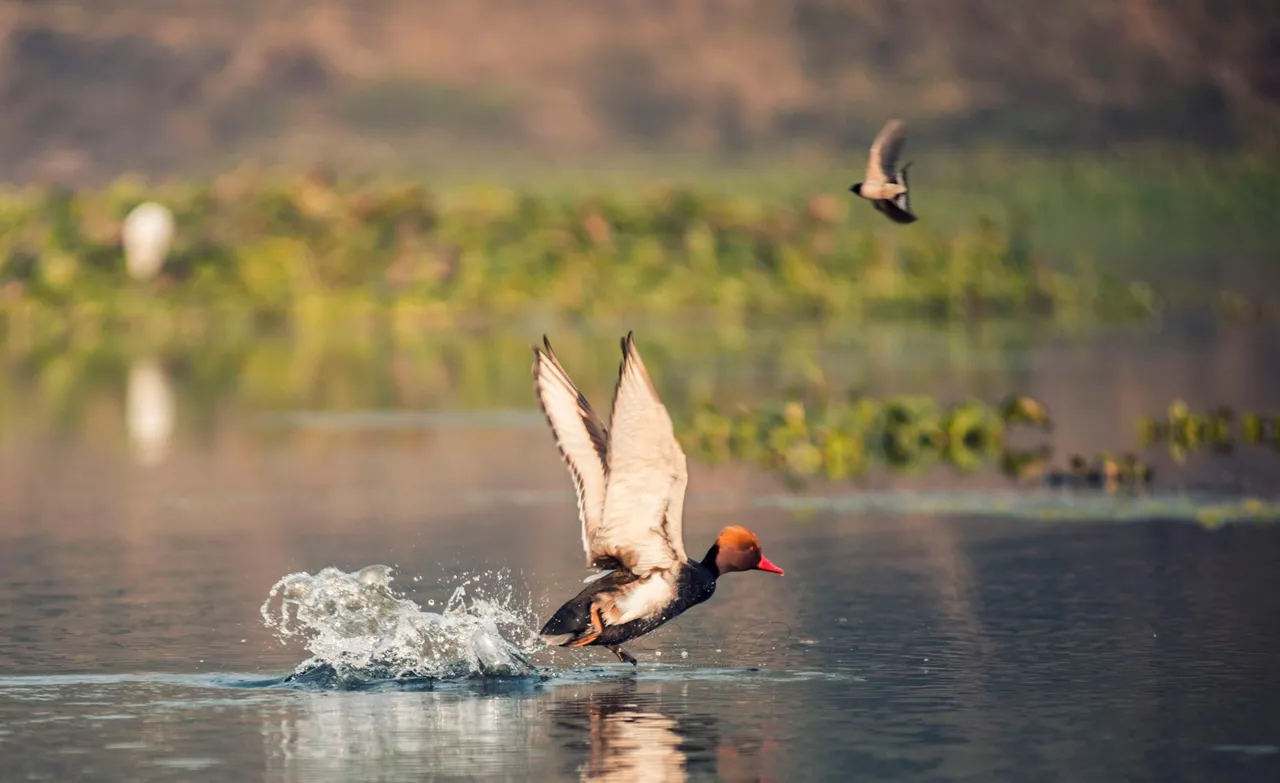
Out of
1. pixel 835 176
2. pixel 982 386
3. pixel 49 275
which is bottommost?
pixel 982 386

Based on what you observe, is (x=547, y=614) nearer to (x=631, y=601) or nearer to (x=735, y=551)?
(x=735, y=551)

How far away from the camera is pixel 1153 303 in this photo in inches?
2594

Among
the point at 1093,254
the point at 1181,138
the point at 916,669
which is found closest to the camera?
the point at 916,669

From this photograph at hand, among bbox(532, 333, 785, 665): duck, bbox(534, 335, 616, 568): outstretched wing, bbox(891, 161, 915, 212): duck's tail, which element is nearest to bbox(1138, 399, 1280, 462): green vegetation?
bbox(891, 161, 915, 212): duck's tail

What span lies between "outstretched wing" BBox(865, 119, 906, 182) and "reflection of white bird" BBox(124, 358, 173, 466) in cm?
1309

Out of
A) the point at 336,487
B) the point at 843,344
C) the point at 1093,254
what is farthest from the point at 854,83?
the point at 336,487

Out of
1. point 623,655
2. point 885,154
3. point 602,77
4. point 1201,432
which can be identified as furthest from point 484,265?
point 602,77

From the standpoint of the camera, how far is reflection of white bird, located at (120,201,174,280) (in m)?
63.3

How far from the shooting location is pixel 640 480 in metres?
15.6

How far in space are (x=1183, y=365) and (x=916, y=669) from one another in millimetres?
26785

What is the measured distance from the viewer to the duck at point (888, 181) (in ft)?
60.0

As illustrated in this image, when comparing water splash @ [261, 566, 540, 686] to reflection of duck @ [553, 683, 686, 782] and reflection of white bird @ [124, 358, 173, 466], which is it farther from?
reflection of white bird @ [124, 358, 173, 466]

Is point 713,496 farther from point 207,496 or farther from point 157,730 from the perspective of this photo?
point 157,730

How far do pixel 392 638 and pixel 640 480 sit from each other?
2.07m
